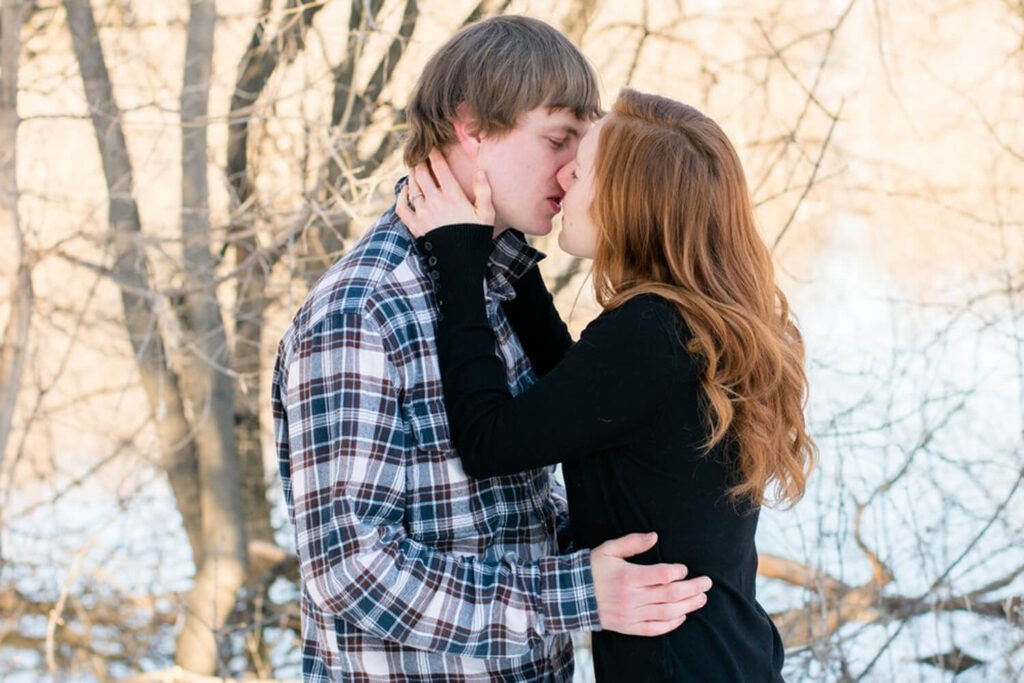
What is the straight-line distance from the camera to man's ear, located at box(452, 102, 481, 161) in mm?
1860

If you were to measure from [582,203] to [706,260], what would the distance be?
0.82ft

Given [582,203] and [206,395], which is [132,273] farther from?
[582,203]

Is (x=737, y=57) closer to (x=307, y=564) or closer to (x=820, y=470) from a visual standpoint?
(x=820, y=470)

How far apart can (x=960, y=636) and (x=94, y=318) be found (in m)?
5.06

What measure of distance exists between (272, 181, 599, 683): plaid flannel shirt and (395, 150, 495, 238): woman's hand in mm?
39

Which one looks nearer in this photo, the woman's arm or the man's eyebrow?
the man's eyebrow

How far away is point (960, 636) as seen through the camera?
4.76 m

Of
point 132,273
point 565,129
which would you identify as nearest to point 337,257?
point 132,273

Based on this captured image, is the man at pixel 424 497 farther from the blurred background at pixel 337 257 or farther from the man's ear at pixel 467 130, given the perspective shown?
the blurred background at pixel 337 257

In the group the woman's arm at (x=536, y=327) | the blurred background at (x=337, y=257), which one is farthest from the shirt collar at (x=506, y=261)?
the blurred background at (x=337, y=257)

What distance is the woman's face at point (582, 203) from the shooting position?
1.80 metres

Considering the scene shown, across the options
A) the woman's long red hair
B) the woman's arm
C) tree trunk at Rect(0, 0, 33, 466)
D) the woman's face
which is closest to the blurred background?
tree trunk at Rect(0, 0, 33, 466)

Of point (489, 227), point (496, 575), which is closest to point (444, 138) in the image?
point (489, 227)

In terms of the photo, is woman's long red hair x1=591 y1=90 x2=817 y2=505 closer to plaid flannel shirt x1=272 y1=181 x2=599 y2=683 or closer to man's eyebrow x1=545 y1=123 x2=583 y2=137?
man's eyebrow x1=545 y1=123 x2=583 y2=137
